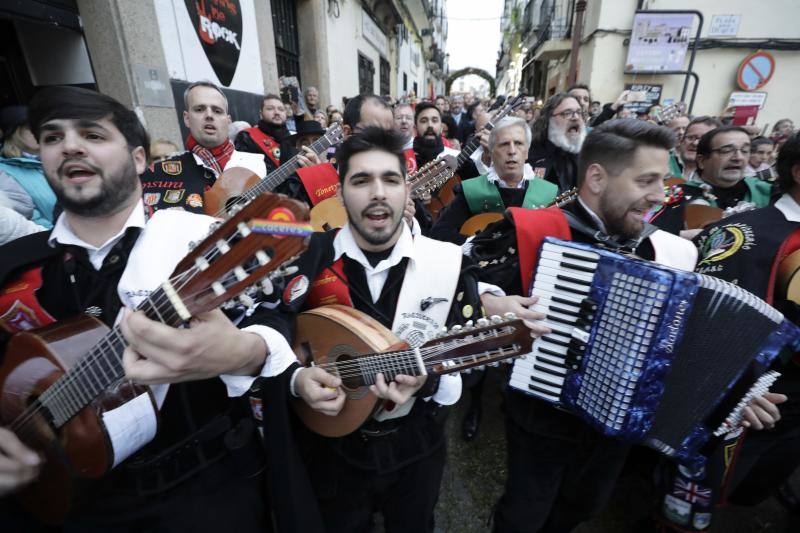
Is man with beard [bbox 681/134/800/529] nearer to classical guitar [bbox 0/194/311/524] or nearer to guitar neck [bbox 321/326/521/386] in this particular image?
guitar neck [bbox 321/326/521/386]

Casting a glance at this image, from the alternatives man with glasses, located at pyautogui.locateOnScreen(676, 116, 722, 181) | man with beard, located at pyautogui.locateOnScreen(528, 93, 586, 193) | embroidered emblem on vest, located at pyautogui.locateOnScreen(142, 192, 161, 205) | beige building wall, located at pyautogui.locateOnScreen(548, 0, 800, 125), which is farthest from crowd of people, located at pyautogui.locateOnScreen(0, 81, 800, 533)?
beige building wall, located at pyautogui.locateOnScreen(548, 0, 800, 125)

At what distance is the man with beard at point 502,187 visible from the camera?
3.32 metres

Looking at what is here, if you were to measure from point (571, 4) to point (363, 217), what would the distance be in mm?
18888

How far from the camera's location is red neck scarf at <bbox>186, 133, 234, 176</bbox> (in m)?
3.43

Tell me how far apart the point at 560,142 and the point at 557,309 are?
332 centimetres

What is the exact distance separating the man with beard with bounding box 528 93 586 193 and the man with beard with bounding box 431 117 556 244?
2.78 feet

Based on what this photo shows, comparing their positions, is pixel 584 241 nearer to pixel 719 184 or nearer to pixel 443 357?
pixel 443 357

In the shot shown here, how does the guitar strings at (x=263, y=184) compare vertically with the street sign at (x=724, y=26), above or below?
below

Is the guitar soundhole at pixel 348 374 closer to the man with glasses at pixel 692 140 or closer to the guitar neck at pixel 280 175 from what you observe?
the guitar neck at pixel 280 175

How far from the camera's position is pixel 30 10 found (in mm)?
3695


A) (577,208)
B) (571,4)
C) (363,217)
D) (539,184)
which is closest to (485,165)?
(539,184)

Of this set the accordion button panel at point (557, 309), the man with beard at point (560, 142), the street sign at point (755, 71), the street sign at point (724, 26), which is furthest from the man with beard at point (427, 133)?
the street sign at point (755, 71)

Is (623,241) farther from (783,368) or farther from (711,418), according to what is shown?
(783,368)

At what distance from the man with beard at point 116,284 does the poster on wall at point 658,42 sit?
55.3ft
